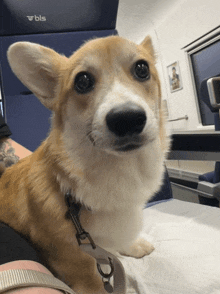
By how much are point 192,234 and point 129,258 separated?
0.27 metres

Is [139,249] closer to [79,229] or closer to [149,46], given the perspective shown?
[79,229]

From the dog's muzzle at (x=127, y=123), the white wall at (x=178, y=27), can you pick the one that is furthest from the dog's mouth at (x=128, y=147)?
the white wall at (x=178, y=27)

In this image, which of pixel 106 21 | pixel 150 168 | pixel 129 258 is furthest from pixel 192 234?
pixel 106 21

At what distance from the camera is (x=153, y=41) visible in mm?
720

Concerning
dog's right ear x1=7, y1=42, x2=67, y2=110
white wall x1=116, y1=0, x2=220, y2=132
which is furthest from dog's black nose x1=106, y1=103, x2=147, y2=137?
white wall x1=116, y1=0, x2=220, y2=132

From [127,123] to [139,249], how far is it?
0.52m

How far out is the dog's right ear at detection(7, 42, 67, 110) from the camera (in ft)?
1.78

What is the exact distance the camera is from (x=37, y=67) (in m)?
0.59

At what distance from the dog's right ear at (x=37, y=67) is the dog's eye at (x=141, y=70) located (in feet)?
0.70

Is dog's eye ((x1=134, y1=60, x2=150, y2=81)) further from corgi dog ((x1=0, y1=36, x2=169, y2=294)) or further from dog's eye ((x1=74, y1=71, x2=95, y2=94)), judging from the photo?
dog's eye ((x1=74, y1=71, x2=95, y2=94))

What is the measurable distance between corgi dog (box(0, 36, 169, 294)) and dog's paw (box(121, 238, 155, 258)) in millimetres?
156

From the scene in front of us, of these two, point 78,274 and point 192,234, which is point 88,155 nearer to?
point 78,274

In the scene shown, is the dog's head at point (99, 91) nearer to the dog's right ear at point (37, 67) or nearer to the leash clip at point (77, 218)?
the dog's right ear at point (37, 67)

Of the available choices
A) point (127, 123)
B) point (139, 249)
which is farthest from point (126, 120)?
point (139, 249)
